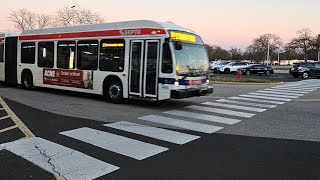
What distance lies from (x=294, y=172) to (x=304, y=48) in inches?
4070

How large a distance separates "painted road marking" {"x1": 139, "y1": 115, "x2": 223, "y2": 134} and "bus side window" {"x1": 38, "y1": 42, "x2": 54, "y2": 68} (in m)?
7.42

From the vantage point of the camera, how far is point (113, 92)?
12.8m

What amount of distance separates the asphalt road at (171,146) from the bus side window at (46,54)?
415 cm

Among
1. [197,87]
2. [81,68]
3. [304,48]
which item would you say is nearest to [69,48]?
[81,68]

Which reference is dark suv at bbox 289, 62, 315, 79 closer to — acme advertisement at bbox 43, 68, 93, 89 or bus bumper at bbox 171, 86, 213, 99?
bus bumper at bbox 171, 86, 213, 99

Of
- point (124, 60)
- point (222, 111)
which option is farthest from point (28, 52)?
point (222, 111)

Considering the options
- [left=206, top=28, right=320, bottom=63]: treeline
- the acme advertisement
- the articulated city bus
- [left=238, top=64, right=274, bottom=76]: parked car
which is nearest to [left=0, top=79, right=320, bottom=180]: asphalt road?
the articulated city bus

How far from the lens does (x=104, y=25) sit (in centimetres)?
1326

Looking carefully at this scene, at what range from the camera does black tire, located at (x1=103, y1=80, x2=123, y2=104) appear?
12531 mm

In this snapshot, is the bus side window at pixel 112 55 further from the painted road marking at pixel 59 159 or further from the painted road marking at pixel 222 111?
the painted road marking at pixel 59 159

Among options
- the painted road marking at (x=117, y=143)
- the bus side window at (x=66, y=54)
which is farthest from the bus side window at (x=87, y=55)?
the painted road marking at (x=117, y=143)

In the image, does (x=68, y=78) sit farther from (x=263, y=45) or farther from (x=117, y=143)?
(x=263, y=45)

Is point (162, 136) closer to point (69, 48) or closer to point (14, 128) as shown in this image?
point (14, 128)

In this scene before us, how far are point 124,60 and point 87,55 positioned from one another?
220 centimetres
